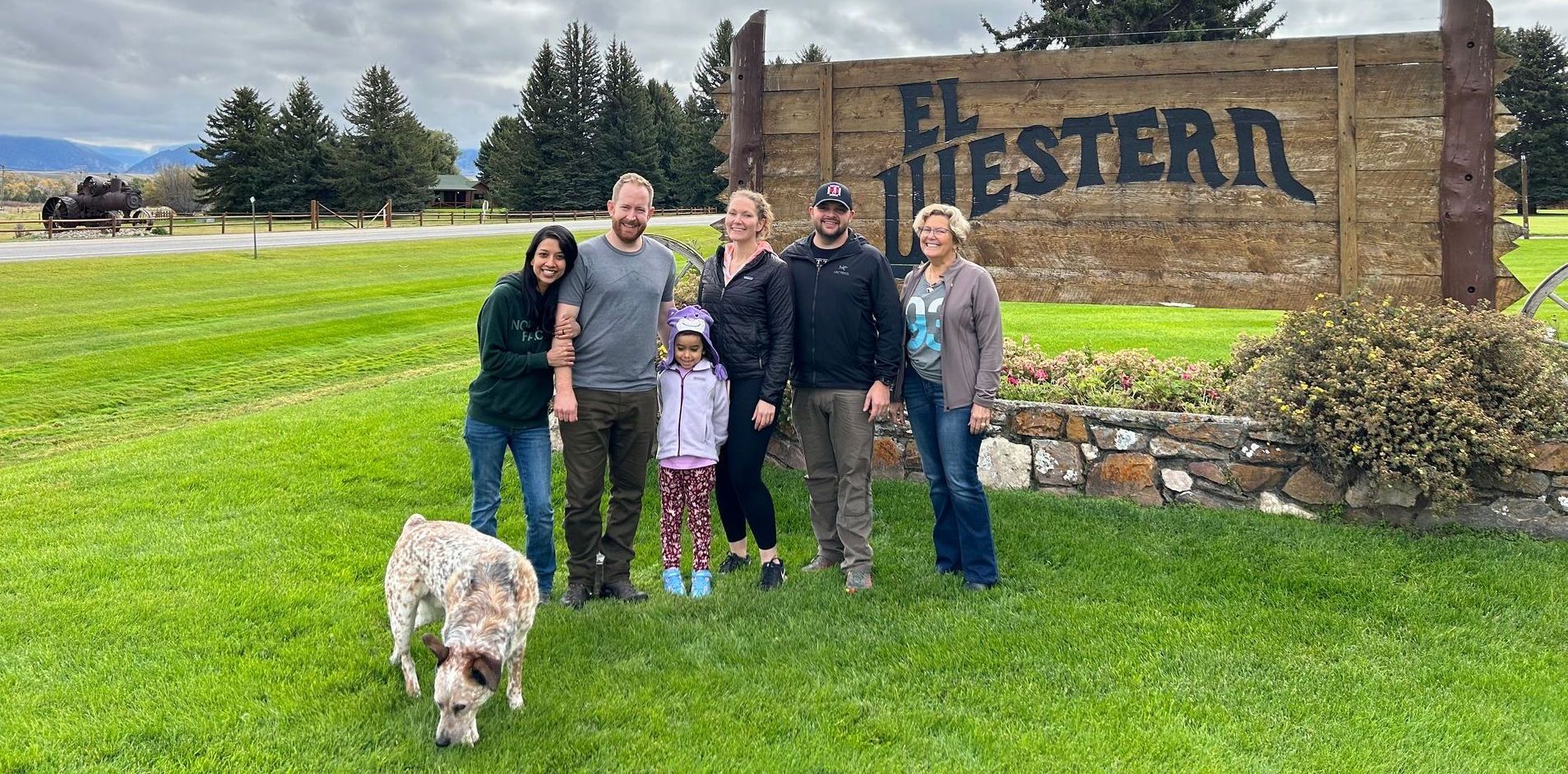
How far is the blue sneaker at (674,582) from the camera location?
450 cm

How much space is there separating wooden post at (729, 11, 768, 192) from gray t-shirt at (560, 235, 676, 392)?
2988 millimetres

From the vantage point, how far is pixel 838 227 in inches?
170

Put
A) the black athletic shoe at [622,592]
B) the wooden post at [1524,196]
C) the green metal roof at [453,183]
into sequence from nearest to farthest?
the black athletic shoe at [622,592], the wooden post at [1524,196], the green metal roof at [453,183]

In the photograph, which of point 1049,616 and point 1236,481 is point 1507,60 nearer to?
point 1236,481

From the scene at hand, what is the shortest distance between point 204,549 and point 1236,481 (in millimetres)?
5613

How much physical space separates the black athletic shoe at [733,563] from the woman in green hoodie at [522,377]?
3.20ft

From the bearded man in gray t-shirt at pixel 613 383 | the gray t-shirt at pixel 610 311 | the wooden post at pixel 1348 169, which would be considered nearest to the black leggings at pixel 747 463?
the bearded man in gray t-shirt at pixel 613 383

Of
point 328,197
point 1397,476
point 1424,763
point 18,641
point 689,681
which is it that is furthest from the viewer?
point 328,197

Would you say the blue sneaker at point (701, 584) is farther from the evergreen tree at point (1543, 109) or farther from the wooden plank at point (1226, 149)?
the evergreen tree at point (1543, 109)

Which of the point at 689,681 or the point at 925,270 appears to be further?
the point at 925,270

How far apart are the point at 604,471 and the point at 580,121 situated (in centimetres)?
6186

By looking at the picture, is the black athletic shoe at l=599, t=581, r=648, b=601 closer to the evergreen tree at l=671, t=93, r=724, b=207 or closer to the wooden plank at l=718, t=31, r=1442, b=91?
the wooden plank at l=718, t=31, r=1442, b=91

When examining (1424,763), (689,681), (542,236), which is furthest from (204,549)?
(1424,763)

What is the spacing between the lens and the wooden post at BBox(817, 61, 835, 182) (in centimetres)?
689
